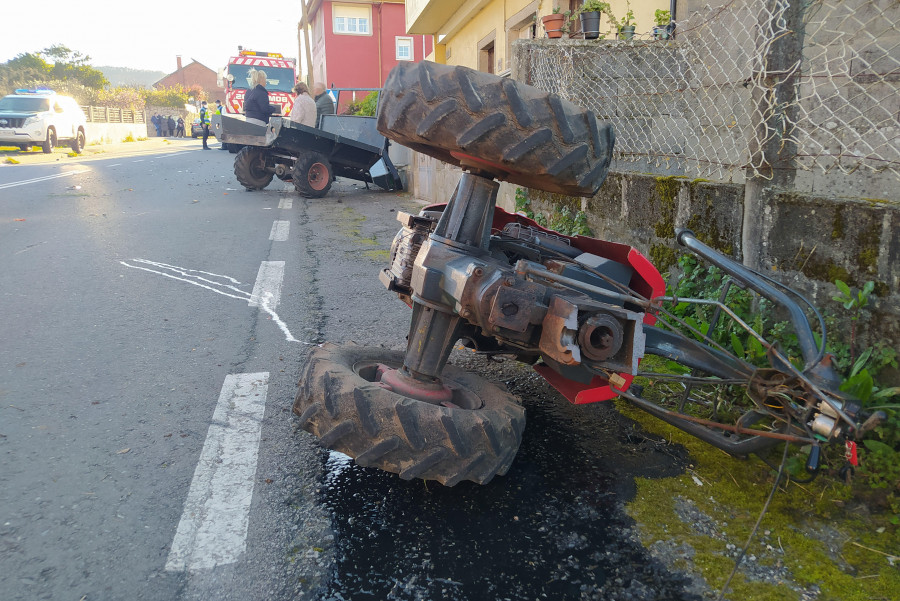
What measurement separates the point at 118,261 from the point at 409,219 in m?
4.39

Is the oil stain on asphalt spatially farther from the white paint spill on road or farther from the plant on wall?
the plant on wall

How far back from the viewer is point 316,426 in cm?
207

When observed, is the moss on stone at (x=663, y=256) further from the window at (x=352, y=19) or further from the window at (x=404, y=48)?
the window at (x=352, y=19)

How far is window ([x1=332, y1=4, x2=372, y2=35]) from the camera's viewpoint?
127 feet

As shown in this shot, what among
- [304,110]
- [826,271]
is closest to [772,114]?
[826,271]

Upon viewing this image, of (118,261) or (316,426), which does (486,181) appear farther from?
(118,261)

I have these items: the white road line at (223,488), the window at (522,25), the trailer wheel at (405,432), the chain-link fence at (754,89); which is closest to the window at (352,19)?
the window at (522,25)

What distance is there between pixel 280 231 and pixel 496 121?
635 centimetres

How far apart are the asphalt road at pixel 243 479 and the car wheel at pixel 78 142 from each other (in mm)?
22079

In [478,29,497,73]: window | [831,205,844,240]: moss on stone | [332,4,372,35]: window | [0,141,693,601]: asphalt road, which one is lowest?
[0,141,693,601]: asphalt road

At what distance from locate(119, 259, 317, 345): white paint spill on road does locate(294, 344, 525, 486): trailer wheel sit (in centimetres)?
196

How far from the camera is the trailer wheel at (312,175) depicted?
35.9ft

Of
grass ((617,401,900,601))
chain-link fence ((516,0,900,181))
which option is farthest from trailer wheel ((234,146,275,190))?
grass ((617,401,900,601))

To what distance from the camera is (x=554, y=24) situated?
Result: 7773 millimetres
